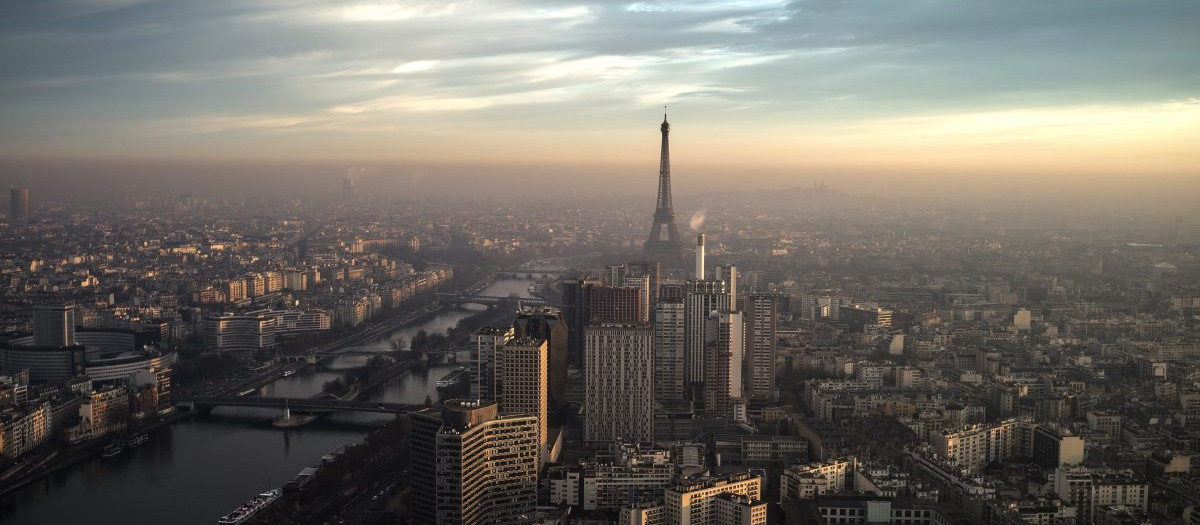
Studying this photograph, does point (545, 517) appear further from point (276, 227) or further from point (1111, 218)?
point (276, 227)

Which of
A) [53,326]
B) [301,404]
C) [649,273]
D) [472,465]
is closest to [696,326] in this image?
[649,273]

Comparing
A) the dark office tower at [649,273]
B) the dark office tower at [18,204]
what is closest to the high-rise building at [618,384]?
the dark office tower at [649,273]

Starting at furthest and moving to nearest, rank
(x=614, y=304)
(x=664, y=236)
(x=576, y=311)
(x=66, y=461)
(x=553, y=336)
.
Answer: (x=664, y=236), (x=576, y=311), (x=614, y=304), (x=553, y=336), (x=66, y=461)

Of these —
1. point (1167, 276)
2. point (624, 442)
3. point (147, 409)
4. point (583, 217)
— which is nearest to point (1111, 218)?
point (1167, 276)

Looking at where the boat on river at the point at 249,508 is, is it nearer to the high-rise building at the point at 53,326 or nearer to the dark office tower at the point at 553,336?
the dark office tower at the point at 553,336

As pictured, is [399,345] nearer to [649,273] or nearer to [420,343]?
[420,343]

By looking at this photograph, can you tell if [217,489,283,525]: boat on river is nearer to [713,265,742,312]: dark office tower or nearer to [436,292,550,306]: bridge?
[713,265,742,312]: dark office tower

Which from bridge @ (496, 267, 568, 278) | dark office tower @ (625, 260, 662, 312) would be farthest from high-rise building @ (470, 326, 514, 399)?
bridge @ (496, 267, 568, 278)
